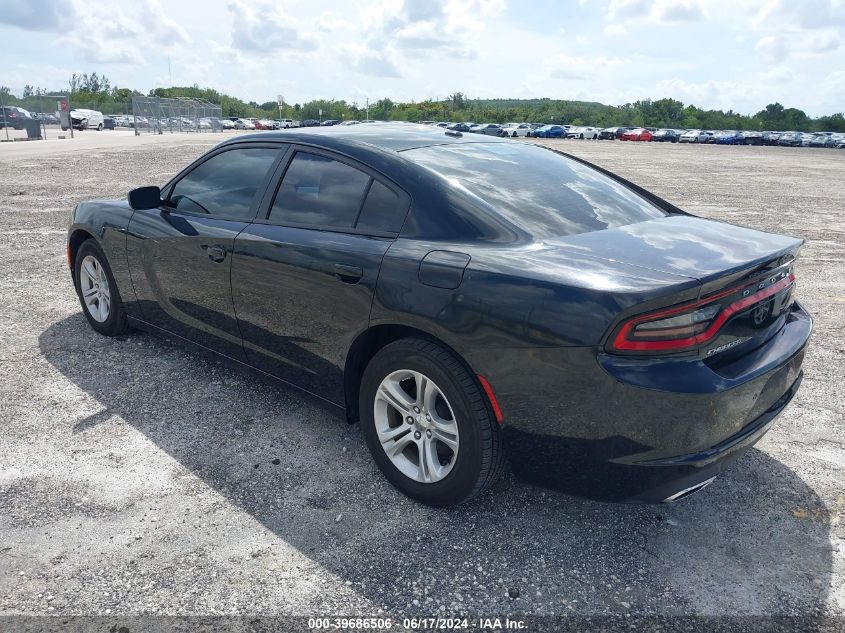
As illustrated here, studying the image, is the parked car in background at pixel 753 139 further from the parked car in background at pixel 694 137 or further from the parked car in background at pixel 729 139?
the parked car in background at pixel 694 137

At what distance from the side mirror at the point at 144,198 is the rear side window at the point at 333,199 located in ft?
3.82

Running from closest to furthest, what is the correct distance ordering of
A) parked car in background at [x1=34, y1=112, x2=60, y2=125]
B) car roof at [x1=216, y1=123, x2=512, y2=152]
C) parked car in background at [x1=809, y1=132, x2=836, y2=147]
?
1. car roof at [x1=216, y1=123, x2=512, y2=152]
2. parked car in background at [x1=34, y1=112, x2=60, y2=125]
3. parked car in background at [x1=809, y1=132, x2=836, y2=147]

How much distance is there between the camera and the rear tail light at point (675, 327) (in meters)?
2.29

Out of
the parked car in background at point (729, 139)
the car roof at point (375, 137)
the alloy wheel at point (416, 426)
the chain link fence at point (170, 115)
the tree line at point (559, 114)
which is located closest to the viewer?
the alloy wheel at point (416, 426)

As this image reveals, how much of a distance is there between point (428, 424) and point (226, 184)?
2089 mm

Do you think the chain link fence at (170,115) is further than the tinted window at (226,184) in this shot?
Yes

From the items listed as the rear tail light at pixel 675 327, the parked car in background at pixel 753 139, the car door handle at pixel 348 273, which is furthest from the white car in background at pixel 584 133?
the rear tail light at pixel 675 327

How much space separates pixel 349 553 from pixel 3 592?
4.20 feet

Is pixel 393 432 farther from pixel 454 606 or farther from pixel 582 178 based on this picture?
pixel 582 178

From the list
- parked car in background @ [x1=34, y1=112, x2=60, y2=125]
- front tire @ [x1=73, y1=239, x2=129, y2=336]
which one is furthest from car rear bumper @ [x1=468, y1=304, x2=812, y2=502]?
parked car in background @ [x1=34, y1=112, x2=60, y2=125]

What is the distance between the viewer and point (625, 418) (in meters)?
2.34

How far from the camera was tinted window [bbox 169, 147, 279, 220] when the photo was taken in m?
3.76

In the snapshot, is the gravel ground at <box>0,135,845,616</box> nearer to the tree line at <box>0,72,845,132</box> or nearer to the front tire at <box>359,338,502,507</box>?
the front tire at <box>359,338,502,507</box>

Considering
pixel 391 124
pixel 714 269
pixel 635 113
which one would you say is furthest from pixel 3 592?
pixel 635 113
